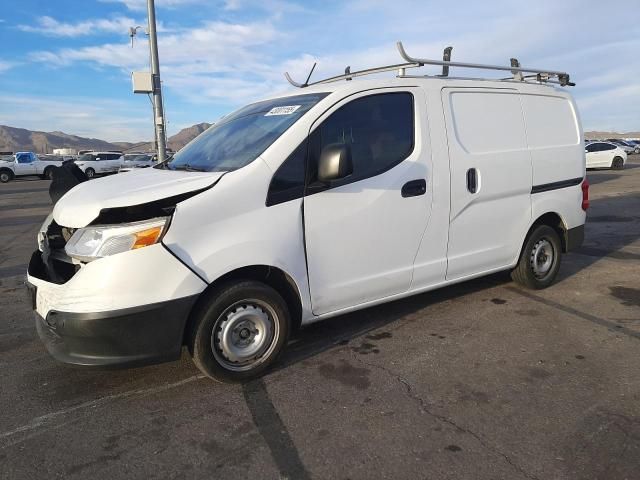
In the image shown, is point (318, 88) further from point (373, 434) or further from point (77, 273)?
point (373, 434)

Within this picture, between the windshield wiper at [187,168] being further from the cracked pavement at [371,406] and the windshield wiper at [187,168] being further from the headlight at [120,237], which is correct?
the cracked pavement at [371,406]

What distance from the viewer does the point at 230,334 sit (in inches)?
128

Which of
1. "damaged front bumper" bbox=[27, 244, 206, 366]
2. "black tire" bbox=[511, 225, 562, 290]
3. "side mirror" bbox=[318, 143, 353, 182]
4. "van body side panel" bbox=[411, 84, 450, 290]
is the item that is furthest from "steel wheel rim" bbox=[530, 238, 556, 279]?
"damaged front bumper" bbox=[27, 244, 206, 366]

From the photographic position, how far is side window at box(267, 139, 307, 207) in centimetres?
325

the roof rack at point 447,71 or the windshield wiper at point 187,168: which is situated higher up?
the roof rack at point 447,71

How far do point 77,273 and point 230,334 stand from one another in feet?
3.26

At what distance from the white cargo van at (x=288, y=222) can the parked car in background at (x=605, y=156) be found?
89.5ft

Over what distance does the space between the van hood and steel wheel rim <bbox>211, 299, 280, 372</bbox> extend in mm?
822

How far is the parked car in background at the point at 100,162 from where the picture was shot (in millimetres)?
32219

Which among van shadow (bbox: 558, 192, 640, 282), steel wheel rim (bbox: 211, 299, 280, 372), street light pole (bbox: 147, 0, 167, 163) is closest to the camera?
steel wheel rim (bbox: 211, 299, 280, 372)

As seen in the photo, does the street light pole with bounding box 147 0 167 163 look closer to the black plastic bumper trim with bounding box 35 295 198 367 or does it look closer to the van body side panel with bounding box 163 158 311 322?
the van body side panel with bounding box 163 158 311 322

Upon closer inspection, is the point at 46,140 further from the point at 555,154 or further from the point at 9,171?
the point at 555,154

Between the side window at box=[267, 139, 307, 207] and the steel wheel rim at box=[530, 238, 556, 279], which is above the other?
the side window at box=[267, 139, 307, 207]

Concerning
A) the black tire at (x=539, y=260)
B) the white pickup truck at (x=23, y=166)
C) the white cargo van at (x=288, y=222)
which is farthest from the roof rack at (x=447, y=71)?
the white pickup truck at (x=23, y=166)
